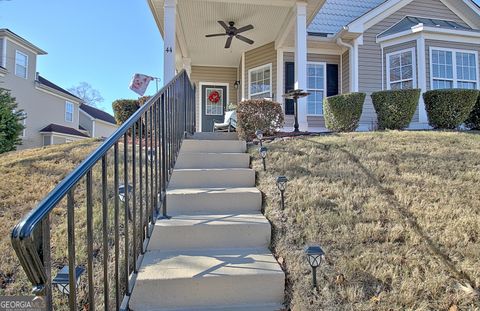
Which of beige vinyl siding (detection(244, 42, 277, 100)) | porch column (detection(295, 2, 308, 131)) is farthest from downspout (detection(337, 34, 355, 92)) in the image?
porch column (detection(295, 2, 308, 131))

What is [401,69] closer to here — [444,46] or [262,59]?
[444,46]

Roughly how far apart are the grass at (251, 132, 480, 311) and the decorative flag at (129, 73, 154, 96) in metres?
4.34

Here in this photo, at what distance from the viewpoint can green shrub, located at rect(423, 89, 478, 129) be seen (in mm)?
6578

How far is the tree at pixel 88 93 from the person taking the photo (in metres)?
44.4

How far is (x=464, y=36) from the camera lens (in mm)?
9070

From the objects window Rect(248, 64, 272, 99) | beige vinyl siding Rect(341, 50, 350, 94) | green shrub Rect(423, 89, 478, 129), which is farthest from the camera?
window Rect(248, 64, 272, 99)

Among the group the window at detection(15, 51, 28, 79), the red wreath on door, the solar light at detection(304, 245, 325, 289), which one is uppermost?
the window at detection(15, 51, 28, 79)

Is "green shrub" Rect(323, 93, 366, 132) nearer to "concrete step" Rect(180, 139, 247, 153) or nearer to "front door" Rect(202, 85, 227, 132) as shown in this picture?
"concrete step" Rect(180, 139, 247, 153)

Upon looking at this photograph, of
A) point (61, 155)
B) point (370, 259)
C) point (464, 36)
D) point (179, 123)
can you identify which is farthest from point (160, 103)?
point (464, 36)

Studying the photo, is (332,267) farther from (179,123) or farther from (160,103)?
(179,123)

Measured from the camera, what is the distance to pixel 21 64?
1595cm

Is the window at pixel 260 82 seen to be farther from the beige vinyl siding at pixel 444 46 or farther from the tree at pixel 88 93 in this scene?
the tree at pixel 88 93

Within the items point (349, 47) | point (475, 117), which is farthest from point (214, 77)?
point (475, 117)

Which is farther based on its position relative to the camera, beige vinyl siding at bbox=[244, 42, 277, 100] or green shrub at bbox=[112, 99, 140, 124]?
beige vinyl siding at bbox=[244, 42, 277, 100]
